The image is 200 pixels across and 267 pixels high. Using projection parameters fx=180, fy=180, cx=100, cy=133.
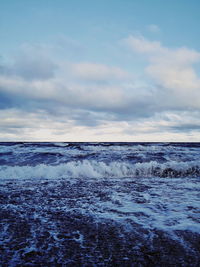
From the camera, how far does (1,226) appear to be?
233 cm

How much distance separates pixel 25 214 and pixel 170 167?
23.8 feet

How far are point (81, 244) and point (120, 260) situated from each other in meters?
0.48

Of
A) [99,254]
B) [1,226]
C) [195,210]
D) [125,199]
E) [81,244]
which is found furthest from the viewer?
[125,199]

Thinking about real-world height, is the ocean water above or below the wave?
above

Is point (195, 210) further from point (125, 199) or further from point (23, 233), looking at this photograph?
point (23, 233)

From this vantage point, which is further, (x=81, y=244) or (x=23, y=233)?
(x=23, y=233)

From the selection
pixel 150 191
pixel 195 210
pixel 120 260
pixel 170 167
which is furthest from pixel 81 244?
pixel 170 167

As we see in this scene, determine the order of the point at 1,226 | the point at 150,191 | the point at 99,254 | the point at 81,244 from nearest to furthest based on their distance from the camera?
the point at 99,254 < the point at 81,244 < the point at 1,226 < the point at 150,191

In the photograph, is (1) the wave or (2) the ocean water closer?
(2) the ocean water

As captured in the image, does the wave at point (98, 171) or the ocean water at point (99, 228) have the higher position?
the ocean water at point (99, 228)

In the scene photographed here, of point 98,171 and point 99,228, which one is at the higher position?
point 99,228

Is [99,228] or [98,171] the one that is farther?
[98,171]

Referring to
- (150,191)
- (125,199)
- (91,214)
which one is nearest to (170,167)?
(150,191)

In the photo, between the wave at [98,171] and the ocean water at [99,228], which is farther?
the wave at [98,171]
